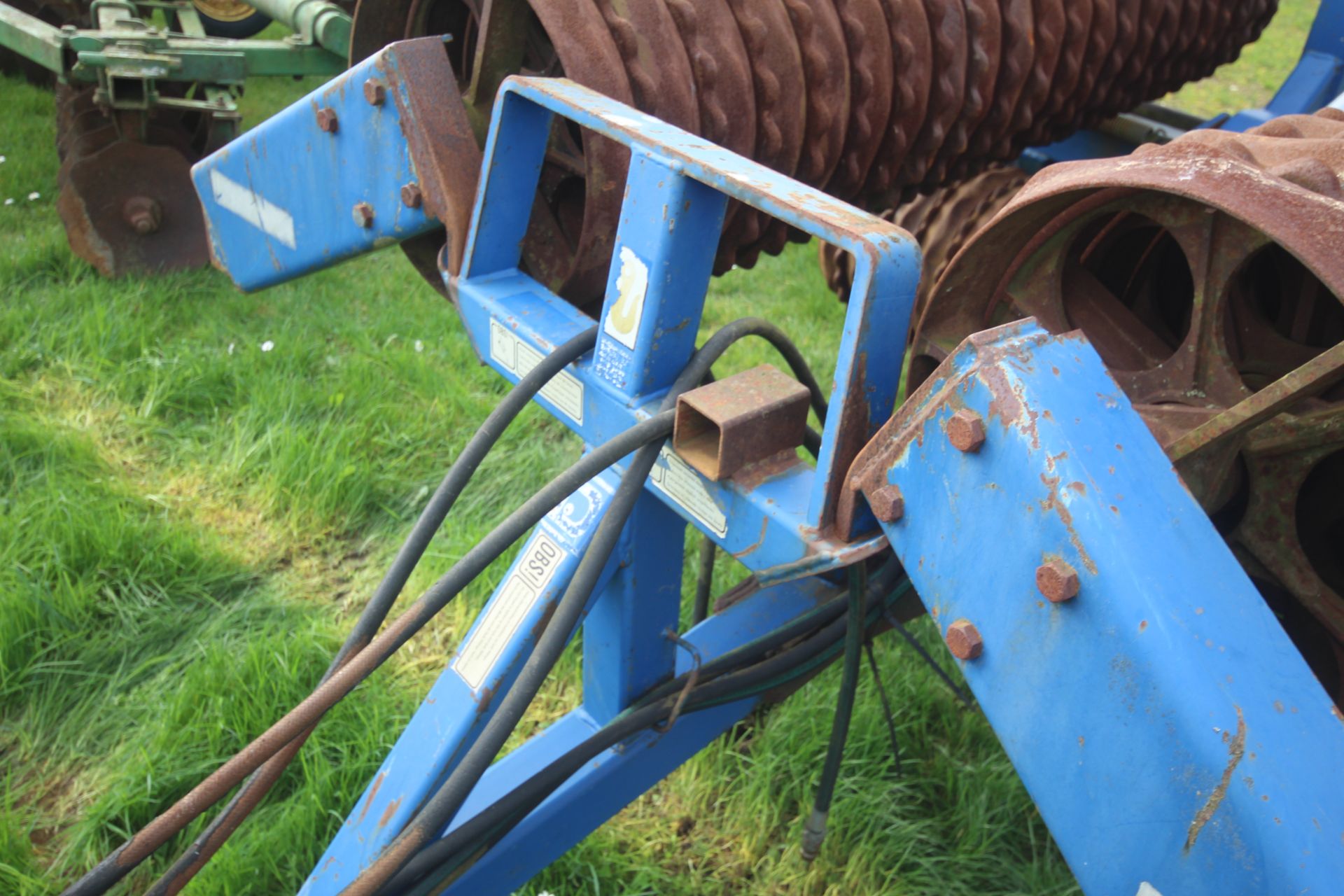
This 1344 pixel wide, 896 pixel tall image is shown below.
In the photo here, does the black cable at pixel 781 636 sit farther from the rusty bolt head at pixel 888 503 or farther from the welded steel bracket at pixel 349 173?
the welded steel bracket at pixel 349 173

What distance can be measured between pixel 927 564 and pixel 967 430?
0.15 meters

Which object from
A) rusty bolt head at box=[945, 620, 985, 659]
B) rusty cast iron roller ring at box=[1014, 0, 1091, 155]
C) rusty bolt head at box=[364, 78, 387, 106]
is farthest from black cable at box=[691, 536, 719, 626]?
rusty cast iron roller ring at box=[1014, 0, 1091, 155]

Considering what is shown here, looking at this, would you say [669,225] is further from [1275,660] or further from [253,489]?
[253,489]

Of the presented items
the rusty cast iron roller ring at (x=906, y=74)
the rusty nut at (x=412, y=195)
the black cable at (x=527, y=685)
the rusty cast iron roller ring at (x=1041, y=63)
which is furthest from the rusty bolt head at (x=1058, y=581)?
the rusty cast iron roller ring at (x=1041, y=63)

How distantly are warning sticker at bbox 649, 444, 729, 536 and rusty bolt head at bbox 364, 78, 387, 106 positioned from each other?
68cm

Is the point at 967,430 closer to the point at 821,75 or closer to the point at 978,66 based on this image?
the point at 821,75

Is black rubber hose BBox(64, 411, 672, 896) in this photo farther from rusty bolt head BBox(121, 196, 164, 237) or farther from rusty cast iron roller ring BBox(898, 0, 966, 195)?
rusty bolt head BBox(121, 196, 164, 237)

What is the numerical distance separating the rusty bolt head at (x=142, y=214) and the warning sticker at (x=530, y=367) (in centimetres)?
266

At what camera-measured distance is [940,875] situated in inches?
76.7

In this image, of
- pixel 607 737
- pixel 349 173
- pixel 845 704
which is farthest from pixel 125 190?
pixel 845 704

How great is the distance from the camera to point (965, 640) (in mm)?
941

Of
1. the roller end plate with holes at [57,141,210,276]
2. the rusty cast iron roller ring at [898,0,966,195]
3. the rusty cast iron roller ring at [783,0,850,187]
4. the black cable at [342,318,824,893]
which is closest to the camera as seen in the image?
the black cable at [342,318,824,893]

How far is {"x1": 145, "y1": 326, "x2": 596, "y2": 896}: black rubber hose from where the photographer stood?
1.21 meters

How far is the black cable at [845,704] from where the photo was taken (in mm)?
1290
